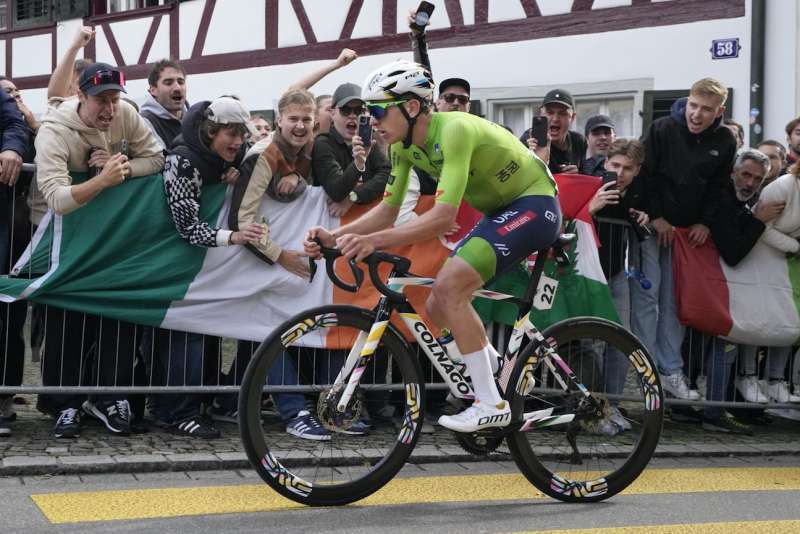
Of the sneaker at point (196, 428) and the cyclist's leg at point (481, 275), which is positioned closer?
the cyclist's leg at point (481, 275)

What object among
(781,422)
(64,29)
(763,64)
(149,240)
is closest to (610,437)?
(149,240)

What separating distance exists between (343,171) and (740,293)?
116 inches

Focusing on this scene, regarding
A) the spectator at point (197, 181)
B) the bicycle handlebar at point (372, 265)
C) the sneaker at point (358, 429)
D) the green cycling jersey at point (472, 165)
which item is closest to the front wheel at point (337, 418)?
the sneaker at point (358, 429)

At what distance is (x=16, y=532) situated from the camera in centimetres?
508

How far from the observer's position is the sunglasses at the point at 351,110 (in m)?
8.14

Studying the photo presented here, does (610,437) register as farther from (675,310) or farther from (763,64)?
(763,64)

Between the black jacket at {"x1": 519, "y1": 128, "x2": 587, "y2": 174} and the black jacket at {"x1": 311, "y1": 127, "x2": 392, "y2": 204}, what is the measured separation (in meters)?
1.24

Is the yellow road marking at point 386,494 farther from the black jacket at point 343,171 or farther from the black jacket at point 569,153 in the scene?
the black jacket at point 569,153

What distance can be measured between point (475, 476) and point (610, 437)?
2.83 ft

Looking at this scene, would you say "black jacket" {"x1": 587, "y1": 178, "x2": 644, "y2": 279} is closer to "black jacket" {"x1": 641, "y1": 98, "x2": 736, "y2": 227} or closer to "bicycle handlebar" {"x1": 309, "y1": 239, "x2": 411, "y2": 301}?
"black jacket" {"x1": 641, "y1": 98, "x2": 736, "y2": 227}

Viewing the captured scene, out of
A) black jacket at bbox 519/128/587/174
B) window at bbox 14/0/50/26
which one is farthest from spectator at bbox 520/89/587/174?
window at bbox 14/0/50/26

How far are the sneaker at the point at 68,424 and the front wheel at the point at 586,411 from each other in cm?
271

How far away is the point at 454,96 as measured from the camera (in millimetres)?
8914

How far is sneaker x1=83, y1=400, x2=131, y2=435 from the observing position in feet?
24.3
